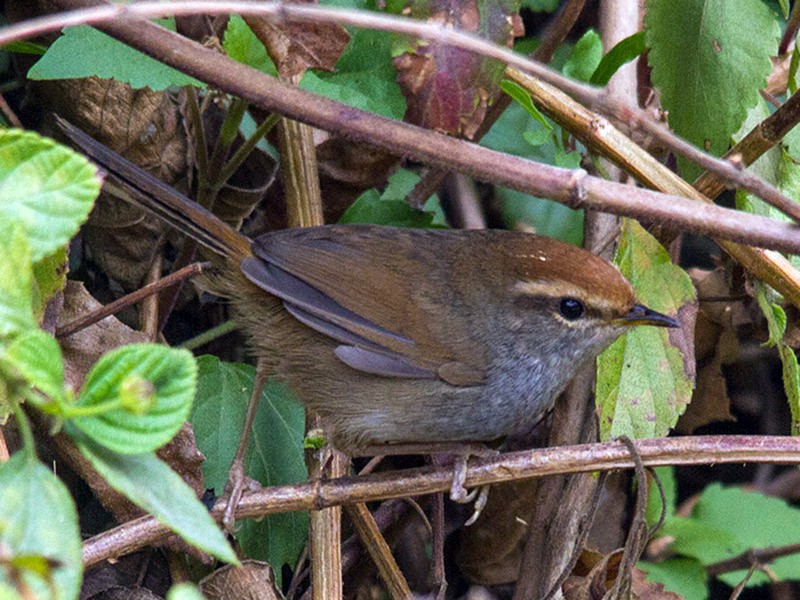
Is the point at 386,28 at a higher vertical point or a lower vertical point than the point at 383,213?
higher

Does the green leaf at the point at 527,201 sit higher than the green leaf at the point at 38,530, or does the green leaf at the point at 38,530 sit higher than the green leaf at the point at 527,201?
the green leaf at the point at 38,530

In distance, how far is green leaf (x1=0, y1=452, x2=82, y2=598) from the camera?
129cm

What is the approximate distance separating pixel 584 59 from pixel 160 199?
1435 millimetres

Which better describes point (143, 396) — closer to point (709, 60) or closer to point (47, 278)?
point (47, 278)

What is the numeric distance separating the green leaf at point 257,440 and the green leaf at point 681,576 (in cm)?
127

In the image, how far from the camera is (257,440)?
132 inches

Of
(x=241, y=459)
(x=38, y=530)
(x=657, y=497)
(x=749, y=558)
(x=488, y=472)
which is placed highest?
(x=38, y=530)

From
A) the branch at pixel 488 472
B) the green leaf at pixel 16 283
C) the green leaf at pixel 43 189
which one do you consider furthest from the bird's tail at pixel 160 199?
the green leaf at pixel 16 283

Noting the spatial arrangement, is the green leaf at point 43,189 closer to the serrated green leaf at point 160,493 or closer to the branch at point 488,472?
the serrated green leaf at point 160,493

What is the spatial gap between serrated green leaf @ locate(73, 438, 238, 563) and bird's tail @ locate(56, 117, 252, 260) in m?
1.57

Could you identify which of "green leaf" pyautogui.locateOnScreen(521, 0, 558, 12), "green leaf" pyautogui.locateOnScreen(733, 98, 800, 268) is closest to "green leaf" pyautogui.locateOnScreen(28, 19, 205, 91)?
"green leaf" pyautogui.locateOnScreen(733, 98, 800, 268)

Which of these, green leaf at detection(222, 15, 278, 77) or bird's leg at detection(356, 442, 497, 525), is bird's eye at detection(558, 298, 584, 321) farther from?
green leaf at detection(222, 15, 278, 77)

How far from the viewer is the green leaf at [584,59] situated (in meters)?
3.37

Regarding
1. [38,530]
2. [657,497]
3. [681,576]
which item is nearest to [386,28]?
[38,530]
